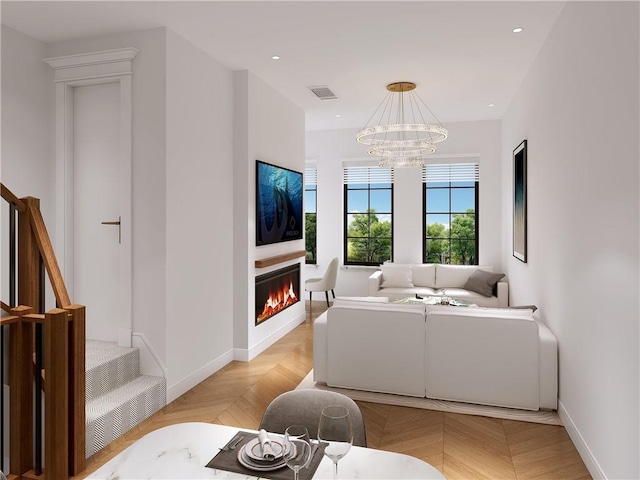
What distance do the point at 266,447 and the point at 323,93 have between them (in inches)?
181

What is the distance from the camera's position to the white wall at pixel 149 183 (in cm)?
355

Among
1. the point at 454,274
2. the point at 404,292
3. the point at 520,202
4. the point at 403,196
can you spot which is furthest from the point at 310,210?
the point at 520,202

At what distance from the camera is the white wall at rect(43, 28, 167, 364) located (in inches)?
140

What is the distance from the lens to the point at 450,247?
730 centimetres

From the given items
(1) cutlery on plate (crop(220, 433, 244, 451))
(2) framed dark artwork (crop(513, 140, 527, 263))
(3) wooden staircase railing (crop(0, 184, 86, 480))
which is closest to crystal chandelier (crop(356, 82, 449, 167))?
(2) framed dark artwork (crop(513, 140, 527, 263))

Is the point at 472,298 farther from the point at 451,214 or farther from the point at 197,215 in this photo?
the point at 197,215

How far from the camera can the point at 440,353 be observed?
3.53 meters

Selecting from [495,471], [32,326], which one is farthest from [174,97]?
[495,471]

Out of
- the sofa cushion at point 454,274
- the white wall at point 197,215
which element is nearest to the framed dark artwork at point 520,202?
the sofa cushion at point 454,274

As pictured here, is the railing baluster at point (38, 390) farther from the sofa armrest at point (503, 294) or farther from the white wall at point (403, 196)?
the white wall at point (403, 196)

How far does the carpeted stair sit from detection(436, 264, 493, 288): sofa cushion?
440 cm

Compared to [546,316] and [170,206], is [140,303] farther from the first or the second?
[546,316]

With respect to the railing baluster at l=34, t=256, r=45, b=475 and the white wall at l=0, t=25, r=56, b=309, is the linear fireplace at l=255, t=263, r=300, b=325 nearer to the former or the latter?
the white wall at l=0, t=25, r=56, b=309

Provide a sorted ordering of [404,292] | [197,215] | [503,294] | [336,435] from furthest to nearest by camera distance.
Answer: [404,292], [503,294], [197,215], [336,435]
